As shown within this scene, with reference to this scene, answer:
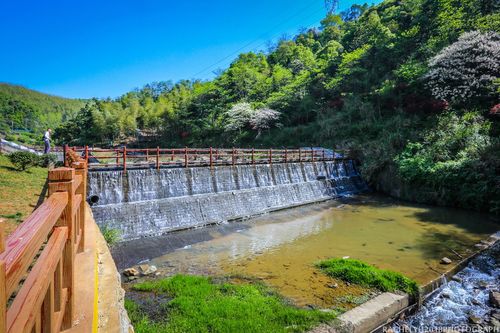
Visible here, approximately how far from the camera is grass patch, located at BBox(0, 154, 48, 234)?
9.03 metres

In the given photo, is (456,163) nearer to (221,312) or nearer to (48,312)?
(221,312)

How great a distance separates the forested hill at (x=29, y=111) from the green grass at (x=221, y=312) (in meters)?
71.4

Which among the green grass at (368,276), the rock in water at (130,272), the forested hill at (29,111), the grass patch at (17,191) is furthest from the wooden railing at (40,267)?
the forested hill at (29,111)

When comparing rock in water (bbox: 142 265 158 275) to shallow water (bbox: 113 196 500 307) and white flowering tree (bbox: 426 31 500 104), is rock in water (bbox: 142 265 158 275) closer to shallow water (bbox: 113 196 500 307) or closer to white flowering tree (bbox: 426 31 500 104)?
shallow water (bbox: 113 196 500 307)

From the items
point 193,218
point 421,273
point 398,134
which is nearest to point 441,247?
point 421,273

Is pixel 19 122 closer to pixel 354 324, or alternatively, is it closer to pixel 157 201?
pixel 157 201

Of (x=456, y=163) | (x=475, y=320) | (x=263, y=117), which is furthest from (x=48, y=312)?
(x=263, y=117)

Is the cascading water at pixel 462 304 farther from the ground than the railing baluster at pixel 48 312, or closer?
closer

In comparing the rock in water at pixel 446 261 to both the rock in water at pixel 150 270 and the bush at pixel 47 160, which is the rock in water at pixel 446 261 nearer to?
the rock in water at pixel 150 270

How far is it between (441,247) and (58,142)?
73494 millimetres

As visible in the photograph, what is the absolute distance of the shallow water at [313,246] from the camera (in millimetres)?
6895

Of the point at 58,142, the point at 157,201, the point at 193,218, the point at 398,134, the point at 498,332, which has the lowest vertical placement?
the point at 498,332

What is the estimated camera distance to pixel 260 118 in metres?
34.1

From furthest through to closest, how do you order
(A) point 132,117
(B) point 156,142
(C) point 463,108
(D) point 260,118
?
(A) point 132,117
(B) point 156,142
(D) point 260,118
(C) point 463,108
